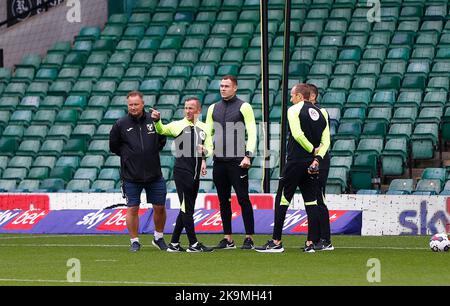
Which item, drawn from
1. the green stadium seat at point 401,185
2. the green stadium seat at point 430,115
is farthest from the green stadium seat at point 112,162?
the green stadium seat at point 430,115

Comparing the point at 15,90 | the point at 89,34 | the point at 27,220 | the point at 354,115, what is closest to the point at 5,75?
the point at 15,90

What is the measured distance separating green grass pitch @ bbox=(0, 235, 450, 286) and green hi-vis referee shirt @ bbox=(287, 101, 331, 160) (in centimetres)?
121

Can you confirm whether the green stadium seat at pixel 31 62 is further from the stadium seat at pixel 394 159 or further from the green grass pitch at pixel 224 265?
the green grass pitch at pixel 224 265

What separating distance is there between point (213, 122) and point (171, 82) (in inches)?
449

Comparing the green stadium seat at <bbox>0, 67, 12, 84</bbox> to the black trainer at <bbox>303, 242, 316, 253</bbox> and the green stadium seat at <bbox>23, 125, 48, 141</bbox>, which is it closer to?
the green stadium seat at <bbox>23, 125, 48, 141</bbox>

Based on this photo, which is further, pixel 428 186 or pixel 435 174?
pixel 435 174

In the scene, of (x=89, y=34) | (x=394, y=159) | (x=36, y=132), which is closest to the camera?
(x=394, y=159)

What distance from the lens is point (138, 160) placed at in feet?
51.9

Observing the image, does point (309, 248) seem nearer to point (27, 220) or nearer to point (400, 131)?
point (27, 220)

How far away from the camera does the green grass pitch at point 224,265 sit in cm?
1191

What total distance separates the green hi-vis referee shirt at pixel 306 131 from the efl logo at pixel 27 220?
6.99 metres

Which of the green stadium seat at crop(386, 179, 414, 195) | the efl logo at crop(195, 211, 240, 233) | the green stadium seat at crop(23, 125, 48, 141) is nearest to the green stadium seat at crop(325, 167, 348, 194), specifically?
the green stadium seat at crop(386, 179, 414, 195)

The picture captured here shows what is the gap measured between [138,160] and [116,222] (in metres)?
5.13

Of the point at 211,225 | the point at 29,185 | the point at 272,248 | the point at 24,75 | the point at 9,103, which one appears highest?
the point at 24,75
